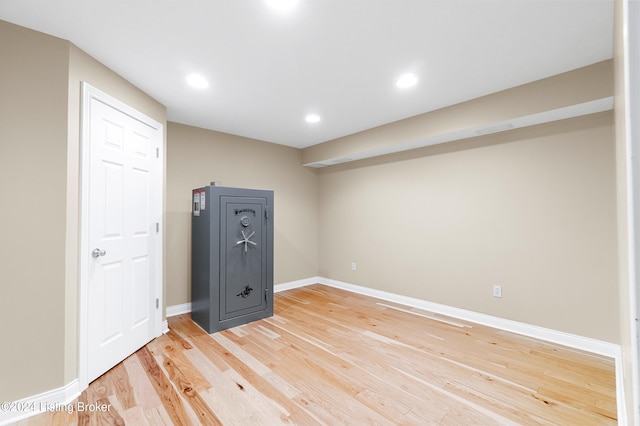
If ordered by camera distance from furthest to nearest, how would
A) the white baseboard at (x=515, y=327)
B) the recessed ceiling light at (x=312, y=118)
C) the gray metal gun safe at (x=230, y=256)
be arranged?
the recessed ceiling light at (x=312, y=118)
the gray metal gun safe at (x=230, y=256)
the white baseboard at (x=515, y=327)

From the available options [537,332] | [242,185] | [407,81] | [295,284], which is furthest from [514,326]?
[242,185]

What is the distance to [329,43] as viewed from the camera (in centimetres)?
203

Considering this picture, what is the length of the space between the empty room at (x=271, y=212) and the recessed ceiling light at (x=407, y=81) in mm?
35

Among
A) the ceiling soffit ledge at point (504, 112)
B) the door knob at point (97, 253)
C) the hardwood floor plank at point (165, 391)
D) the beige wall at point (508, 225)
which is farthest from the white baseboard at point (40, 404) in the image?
the ceiling soffit ledge at point (504, 112)

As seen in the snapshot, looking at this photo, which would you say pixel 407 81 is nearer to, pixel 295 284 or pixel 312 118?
pixel 312 118

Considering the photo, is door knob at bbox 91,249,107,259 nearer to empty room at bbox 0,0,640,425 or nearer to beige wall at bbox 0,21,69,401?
empty room at bbox 0,0,640,425

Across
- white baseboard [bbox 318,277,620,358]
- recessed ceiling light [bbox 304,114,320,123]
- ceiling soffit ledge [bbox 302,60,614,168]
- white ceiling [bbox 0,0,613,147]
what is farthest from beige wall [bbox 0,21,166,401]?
white baseboard [bbox 318,277,620,358]

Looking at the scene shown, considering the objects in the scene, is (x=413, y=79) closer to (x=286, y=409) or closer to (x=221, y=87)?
(x=221, y=87)

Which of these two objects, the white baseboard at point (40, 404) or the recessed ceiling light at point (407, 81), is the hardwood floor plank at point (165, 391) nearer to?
the white baseboard at point (40, 404)

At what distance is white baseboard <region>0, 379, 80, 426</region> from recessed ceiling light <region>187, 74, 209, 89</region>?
2.56 metres

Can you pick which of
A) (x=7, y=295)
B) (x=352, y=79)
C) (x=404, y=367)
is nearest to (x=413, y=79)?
(x=352, y=79)

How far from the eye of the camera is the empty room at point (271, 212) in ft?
5.74

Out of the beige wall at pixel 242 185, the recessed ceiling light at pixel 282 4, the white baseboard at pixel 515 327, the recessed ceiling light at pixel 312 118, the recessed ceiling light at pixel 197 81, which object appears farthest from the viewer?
the beige wall at pixel 242 185

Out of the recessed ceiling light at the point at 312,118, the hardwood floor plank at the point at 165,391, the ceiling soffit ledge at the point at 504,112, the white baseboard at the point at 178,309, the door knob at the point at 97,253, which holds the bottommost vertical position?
the hardwood floor plank at the point at 165,391
